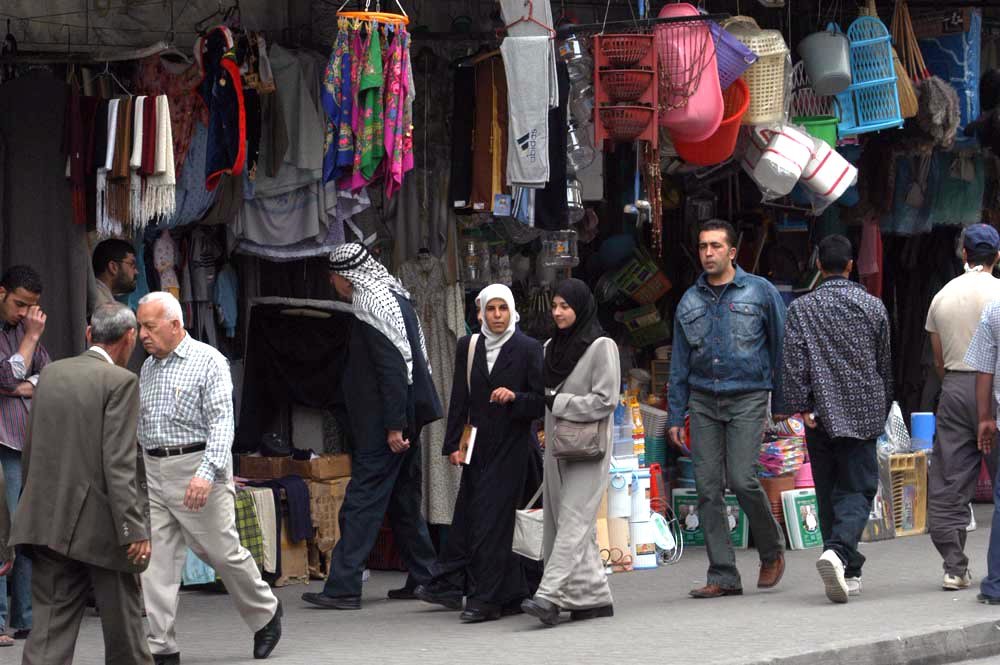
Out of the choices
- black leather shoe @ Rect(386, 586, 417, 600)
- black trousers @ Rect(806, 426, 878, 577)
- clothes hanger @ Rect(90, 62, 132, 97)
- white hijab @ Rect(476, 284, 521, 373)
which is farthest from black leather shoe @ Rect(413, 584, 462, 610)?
clothes hanger @ Rect(90, 62, 132, 97)

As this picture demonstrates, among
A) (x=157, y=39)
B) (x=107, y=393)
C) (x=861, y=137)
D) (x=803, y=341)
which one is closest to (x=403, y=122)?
(x=157, y=39)

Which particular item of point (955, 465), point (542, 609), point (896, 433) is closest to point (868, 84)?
point (896, 433)

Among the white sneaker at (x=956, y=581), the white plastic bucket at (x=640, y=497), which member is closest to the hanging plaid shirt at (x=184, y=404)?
the white plastic bucket at (x=640, y=497)

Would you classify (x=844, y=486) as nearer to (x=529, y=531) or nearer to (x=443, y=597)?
(x=529, y=531)

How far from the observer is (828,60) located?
1210cm

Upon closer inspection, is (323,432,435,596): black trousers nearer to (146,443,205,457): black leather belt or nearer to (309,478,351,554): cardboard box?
(309,478,351,554): cardboard box

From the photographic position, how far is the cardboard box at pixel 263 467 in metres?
11.1

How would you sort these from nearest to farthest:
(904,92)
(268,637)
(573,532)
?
(268,637) → (573,532) → (904,92)

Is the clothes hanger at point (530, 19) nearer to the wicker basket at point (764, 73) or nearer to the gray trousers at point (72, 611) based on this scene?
the wicker basket at point (764, 73)

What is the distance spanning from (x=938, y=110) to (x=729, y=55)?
2.19 meters

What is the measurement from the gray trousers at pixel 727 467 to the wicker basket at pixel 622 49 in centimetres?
224

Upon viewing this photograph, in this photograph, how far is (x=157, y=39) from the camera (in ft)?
34.9

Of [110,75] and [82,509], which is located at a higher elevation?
[110,75]

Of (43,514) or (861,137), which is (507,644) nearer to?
(43,514)
